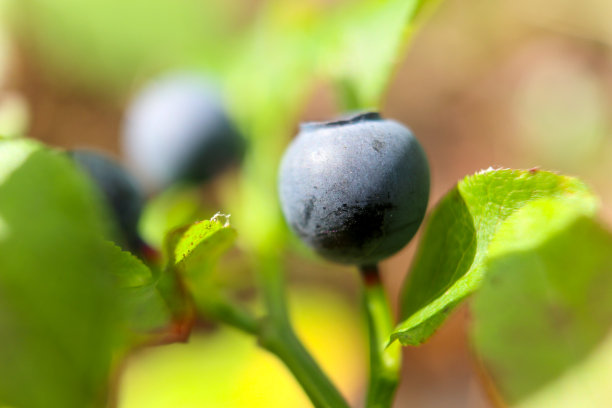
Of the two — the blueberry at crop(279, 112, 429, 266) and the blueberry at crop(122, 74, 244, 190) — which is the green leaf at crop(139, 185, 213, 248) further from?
the blueberry at crop(279, 112, 429, 266)

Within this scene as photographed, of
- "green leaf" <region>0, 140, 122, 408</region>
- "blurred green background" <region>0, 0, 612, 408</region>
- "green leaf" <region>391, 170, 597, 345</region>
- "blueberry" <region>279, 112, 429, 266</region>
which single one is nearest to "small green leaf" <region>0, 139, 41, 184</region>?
"green leaf" <region>0, 140, 122, 408</region>

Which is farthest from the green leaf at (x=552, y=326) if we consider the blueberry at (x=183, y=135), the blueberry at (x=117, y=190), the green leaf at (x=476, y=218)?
the blueberry at (x=183, y=135)

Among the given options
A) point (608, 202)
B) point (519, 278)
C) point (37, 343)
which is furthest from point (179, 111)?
point (608, 202)

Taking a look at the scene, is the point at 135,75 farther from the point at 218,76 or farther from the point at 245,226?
the point at 245,226

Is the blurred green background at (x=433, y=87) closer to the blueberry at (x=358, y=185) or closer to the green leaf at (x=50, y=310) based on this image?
the blueberry at (x=358, y=185)

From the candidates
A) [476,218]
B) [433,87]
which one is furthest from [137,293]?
[433,87]
